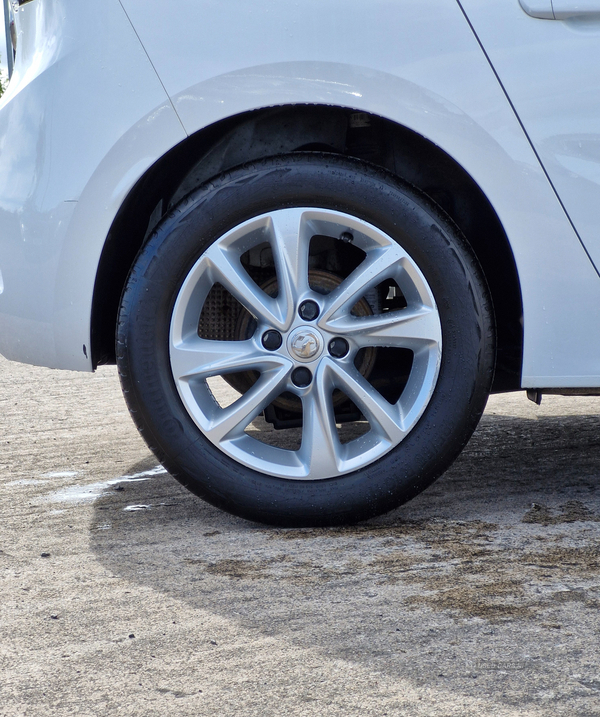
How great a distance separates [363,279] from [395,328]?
0.15 metres

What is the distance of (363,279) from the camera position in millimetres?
1938

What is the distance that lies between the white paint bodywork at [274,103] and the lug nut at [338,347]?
0.45 meters

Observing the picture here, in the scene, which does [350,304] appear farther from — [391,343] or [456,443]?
[456,443]

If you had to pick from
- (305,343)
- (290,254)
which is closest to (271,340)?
(305,343)

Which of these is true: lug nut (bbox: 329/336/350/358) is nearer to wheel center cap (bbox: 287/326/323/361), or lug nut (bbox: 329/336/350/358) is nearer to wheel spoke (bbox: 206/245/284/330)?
wheel center cap (bbox: 287/326/323/361)

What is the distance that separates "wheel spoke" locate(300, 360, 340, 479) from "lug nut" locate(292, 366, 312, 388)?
2 cm

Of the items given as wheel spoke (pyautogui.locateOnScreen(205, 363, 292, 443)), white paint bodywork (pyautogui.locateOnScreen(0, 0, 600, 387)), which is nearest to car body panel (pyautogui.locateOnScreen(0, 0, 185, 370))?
white paint bodywork (pyautogui.locateOnScreen(0, 0, 600, 387))

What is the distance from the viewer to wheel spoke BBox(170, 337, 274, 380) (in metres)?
1.94

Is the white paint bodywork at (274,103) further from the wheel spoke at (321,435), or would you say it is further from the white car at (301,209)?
the wheel spoke at (321,435)

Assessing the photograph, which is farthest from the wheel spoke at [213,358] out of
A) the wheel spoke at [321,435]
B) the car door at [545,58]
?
the car door at [545,58]

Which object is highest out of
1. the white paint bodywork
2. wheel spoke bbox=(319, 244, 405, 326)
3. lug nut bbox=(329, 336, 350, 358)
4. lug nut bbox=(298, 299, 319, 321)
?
the white paint bodywork

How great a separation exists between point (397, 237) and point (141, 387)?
74 centimetres

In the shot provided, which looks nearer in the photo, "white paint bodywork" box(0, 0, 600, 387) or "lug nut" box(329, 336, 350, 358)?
"white paint bodywork" box(0, 0, 600, 387)

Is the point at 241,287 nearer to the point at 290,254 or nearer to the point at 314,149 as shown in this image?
the point at 290,254
